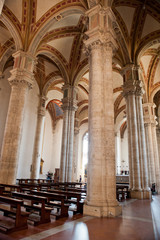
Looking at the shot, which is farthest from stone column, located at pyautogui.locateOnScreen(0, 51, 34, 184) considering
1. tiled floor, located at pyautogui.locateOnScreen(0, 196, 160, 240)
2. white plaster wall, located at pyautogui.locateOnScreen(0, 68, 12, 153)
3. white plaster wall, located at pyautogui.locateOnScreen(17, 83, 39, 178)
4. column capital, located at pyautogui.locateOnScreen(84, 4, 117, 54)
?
white plaster wall, located at pyautogui.locateOnScreen(17, 83, 39, 178)

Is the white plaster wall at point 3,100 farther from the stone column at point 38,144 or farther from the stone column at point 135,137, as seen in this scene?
the stone column at point 135,137

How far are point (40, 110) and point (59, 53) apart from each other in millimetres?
6014

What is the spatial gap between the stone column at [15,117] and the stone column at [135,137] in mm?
6511

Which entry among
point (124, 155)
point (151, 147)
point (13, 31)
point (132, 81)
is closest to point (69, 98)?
point (132, 81)

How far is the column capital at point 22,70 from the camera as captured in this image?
1049 cm

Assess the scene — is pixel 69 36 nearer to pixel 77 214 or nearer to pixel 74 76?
pixel 74 76

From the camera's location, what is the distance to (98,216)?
512cm

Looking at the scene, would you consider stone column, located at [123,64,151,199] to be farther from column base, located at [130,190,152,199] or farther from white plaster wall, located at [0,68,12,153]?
white plaster wall, located at [0,68,12,153]

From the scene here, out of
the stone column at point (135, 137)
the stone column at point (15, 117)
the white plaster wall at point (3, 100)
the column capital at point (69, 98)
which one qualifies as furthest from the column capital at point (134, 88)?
the white plaster wall at point (3, 100)

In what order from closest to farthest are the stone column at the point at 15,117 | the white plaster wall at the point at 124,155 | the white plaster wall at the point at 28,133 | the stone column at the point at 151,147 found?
the stone column at the point at 15,117, the stone column at the point at 151,147, the white plaster wall at the point at 28,133, the white plaster wall at the point at 124,155

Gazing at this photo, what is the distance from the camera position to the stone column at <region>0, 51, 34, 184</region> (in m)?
9.14

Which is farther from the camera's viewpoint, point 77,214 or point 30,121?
point 30,121

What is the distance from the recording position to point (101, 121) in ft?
20.4

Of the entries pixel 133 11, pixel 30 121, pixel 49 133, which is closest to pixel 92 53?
pixel 133 11
